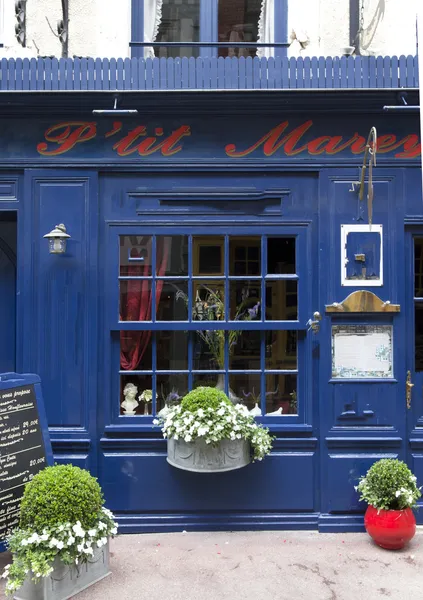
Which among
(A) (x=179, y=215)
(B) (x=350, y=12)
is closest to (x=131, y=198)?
(A) (x=179, y=215)

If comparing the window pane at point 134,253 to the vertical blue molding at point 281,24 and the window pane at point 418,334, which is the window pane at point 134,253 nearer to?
the vertical blue molding at point 281,24

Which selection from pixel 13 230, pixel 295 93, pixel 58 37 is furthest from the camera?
pixel 13 230

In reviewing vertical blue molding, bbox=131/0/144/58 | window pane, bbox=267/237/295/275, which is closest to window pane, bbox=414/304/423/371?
window pane, bbox=267/237/295/275

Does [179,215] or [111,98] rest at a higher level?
[111,98]

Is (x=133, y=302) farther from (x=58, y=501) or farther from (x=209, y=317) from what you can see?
(x=58, y=501)

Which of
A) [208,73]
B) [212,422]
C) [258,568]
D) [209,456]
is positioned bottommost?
[258,568]

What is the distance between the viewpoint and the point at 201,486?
5508 millimetres

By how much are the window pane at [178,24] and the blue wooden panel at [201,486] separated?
425 cm

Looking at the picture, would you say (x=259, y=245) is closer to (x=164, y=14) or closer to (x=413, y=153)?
(x=413, y=153)

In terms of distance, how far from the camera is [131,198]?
5.63 meters

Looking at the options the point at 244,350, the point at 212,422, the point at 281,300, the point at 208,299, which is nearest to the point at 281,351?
the point at 244,350

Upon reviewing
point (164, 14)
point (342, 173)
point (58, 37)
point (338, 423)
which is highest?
point (164, 14)

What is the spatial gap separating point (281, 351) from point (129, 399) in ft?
5.20

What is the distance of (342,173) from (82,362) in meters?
3.13
